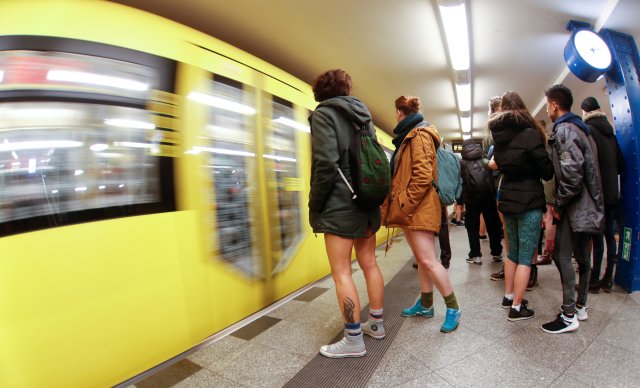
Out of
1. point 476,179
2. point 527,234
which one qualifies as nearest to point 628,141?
point 476,179

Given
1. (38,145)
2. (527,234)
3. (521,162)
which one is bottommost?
(527,234)

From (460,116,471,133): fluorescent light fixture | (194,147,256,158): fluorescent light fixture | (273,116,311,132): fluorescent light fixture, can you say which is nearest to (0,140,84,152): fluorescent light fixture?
(194,147,256,158): fluorescent light fixture

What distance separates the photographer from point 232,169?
2.40 meters

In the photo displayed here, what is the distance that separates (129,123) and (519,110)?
8.46 feet

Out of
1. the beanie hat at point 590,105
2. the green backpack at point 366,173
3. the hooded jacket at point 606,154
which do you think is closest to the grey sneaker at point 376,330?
the green backpack at point 366,173

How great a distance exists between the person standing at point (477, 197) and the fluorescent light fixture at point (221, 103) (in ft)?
8.56

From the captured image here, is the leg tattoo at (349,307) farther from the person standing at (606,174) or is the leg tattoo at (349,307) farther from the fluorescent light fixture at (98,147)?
the person standing at (606,174)

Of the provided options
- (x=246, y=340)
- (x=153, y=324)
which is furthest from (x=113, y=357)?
(x=246, y=340)

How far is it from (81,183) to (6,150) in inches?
12.5

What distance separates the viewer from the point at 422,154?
6.41ft

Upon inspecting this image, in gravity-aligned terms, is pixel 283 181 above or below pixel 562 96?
below

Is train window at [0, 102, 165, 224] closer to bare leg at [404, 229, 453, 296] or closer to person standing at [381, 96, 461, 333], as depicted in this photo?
person standing at [381, 96, 461, 333]

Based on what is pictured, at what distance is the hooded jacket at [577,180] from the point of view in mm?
2000

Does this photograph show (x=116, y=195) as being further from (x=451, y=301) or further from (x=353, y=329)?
(x=451, y=301)
